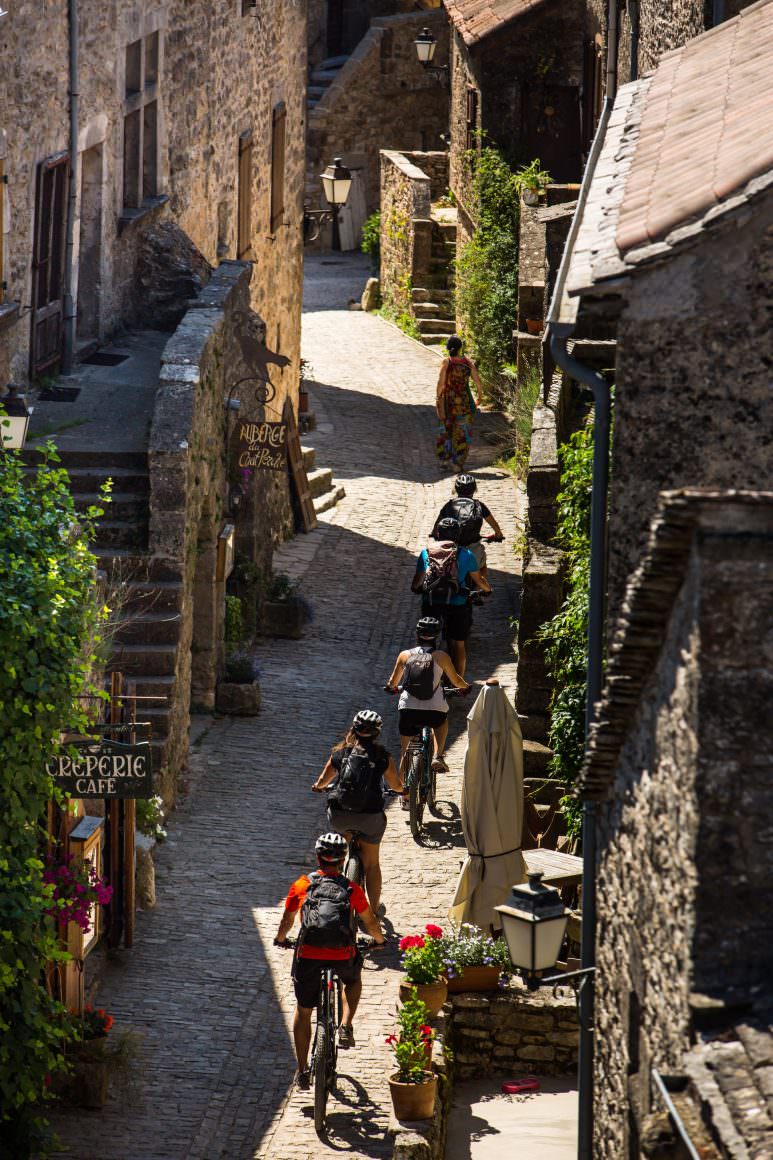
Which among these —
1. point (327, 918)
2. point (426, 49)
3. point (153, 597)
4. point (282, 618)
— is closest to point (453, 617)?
point (282, 618)

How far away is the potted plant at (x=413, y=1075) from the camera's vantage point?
9.31 meters

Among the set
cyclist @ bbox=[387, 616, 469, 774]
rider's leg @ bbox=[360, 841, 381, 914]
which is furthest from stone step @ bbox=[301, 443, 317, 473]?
rider's leg @ bbox=[360, 841, 381, 914]

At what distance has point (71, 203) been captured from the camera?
1463 centimetres

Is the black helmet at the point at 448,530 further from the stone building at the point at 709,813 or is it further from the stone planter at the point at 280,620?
the stone building at the point at 709,813

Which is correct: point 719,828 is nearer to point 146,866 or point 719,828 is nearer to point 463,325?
point 146,866

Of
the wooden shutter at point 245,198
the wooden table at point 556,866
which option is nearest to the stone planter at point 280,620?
the wooden shutter at point 245,198

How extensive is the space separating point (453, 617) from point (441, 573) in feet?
1.51

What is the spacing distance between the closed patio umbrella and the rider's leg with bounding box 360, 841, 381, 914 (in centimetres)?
45

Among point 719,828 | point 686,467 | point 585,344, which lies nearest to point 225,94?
point 585,344

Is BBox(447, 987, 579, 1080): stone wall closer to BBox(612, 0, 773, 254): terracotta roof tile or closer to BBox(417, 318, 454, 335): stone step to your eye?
BBox(612, 0, 773, 254): terracotta roof tile

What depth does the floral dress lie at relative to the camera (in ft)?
68.8

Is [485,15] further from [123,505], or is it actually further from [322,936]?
[322,936]

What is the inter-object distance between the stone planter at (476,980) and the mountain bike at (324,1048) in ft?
3.17

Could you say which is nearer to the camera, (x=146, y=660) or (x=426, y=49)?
(x=146, y=660)
